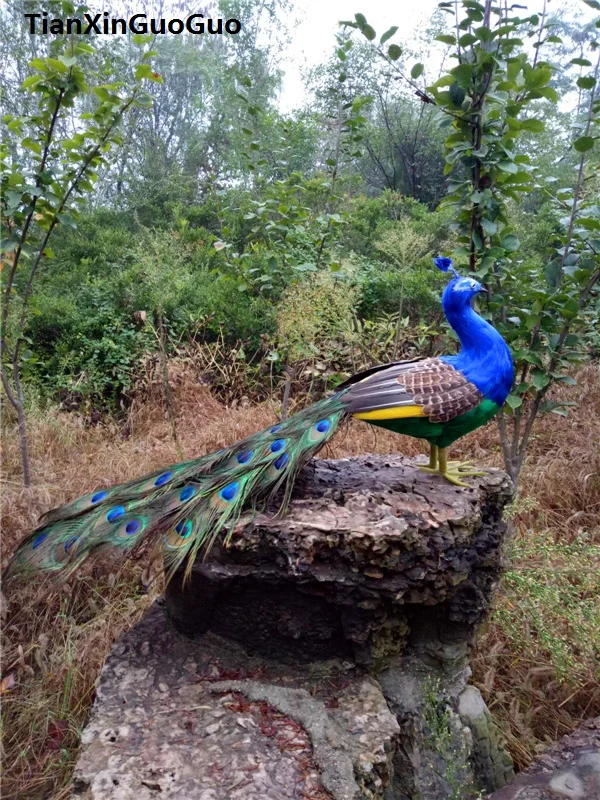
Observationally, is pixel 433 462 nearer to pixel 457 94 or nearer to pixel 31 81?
pixel 457 94

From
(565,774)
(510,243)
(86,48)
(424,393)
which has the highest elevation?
(86,48)

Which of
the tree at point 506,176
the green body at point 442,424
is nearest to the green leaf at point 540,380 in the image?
the tree at point 506,176

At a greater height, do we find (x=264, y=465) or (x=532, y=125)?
(x=532, y=125)

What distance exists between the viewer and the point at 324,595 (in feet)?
6.48

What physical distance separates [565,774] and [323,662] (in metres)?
0.97

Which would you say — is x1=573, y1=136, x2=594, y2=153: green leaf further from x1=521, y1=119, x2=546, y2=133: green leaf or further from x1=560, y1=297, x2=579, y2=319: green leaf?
x1=560, y1=297, x2=579, y2=319: green leaf

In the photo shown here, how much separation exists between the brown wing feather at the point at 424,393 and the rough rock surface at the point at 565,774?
1340mm

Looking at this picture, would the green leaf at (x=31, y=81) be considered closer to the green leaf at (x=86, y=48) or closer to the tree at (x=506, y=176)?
the green leaf at (x=86, y=48)

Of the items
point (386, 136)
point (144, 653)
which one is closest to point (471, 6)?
point (144, 653)

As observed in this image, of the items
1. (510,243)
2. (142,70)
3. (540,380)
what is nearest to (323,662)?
(540,380)

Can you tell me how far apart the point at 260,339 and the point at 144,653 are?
3.76m

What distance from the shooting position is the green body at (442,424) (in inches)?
86.3

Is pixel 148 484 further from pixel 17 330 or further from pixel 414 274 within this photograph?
pixel 414 274

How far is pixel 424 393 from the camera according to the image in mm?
2156
